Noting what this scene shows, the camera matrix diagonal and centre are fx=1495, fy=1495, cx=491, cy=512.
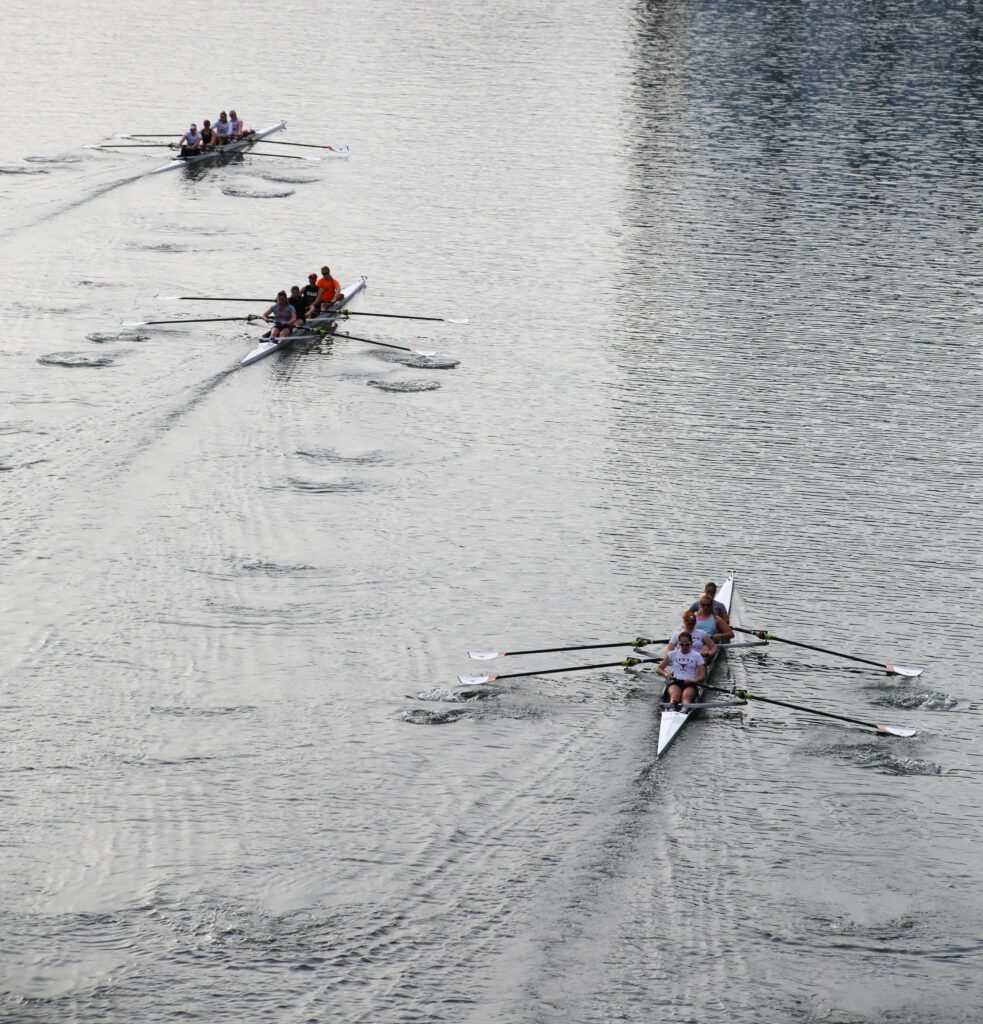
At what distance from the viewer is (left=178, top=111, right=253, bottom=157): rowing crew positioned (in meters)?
55.3

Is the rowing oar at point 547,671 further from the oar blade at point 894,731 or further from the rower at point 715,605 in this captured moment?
the oar blade at point 894,731

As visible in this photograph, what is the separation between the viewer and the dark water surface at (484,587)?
57.8 ft

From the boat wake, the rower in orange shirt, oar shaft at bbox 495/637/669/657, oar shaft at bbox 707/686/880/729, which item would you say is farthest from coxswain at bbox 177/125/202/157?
oar shaft at bbox 707/686/880/729

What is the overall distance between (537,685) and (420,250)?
27.0 m

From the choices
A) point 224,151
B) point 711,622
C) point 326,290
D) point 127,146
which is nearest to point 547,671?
point 711,622

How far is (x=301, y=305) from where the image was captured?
38.3m

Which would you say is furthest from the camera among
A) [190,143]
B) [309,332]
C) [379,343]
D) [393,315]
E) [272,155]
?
[272,155]

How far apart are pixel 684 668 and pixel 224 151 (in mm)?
40799

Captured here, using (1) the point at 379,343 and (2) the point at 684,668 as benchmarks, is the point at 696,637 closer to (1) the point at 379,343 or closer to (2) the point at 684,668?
(2) the point at 684,668

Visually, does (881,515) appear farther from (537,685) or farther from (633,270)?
(633,270)

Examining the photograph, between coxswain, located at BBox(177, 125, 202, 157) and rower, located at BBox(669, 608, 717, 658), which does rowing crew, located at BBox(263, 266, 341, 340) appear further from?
coxswain, located at BBox(177, 125, 202, 157)

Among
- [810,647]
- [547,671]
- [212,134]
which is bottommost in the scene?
[547,671]

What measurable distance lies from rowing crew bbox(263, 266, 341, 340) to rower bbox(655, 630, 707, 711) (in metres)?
17.6

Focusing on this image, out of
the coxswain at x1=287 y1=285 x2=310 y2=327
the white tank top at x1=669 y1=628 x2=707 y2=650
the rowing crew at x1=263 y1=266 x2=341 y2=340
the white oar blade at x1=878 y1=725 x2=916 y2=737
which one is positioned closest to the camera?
the white oar blade at x1=878 y1=725 x2=916 y2=737
